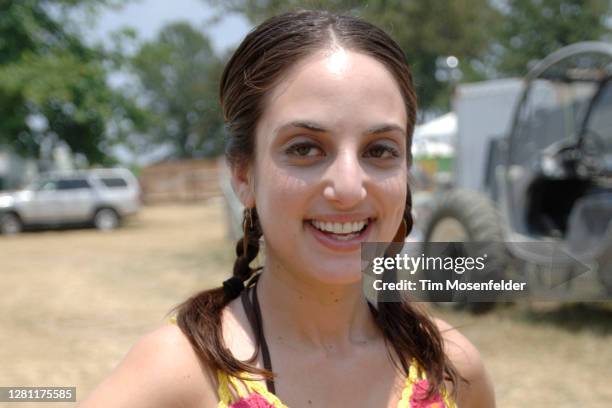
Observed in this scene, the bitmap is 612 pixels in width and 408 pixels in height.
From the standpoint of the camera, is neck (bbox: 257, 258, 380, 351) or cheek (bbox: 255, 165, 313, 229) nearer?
cheek (bbox: 255, 165, 313, 229)

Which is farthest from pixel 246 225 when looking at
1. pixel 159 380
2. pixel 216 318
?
pixel 159 380

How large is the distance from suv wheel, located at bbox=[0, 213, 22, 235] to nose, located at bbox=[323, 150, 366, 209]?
774 inches

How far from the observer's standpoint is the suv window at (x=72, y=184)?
20.0 metres

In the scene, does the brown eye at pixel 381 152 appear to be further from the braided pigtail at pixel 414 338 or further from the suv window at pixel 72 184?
the suv window at pixel 72 184

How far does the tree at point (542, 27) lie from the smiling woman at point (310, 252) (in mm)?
21575

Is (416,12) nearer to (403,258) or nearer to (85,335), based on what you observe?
(85,335)

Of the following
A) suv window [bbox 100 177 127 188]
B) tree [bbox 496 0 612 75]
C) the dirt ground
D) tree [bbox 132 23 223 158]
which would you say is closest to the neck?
the dirt ground

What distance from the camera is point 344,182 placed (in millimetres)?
1313

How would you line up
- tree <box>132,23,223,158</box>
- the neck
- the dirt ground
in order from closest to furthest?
the neck < the dirt ground < tree <box>132,23,223,158</box>

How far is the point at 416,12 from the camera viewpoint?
18.8 meters

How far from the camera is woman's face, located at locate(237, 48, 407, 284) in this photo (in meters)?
1.33

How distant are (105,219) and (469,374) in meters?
19.8

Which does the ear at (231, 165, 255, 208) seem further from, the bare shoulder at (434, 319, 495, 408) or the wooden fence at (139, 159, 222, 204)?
the wooden fence at (139, 159, 222, 204)

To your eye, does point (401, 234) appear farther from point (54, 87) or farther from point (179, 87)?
point (179, 87)
